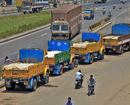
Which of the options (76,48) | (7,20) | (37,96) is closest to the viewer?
(37,96)

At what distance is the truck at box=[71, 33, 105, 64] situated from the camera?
3287 cm

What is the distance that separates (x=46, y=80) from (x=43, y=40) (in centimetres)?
2338

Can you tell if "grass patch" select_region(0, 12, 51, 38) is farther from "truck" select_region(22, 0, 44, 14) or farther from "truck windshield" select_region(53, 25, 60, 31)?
"truck" select_region(22, 0, 44, 14)

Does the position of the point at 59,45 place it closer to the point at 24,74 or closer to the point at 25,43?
the point at 24,74

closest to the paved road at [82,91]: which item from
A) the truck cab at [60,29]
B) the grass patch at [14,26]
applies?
the truck cab at [60,29]

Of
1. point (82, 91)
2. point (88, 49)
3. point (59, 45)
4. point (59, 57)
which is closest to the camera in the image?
point (82, 91)

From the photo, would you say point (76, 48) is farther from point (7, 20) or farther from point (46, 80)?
point (7, 20)

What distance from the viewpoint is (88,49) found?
108ft

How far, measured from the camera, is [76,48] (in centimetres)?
3297

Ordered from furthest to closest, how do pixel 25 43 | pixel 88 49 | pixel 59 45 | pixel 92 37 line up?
pixel 25 43
pixel 92 37
pixel 88 49
pixel 59 45

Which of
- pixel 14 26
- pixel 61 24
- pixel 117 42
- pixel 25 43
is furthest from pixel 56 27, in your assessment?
pixel 14 26

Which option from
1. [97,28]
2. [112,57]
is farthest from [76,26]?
[112,57]

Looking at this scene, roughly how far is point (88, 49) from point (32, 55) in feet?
27.0

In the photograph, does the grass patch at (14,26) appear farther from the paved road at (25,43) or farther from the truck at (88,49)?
the truck at (88,49)
